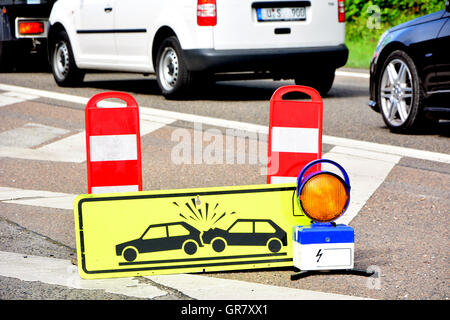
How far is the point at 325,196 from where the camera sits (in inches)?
163

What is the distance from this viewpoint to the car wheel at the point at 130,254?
14.1ft

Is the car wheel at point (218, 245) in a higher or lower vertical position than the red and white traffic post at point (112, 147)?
lower

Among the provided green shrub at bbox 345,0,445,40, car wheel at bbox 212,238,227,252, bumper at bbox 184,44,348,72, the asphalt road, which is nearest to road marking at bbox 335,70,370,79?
the asphalt road

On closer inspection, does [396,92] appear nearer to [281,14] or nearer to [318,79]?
[281,14]

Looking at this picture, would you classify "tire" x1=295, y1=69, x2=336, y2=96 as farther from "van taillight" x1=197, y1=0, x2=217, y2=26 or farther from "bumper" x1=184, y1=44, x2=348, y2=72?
"van taillight" x1=197, y1=0, x2=217, y2=26

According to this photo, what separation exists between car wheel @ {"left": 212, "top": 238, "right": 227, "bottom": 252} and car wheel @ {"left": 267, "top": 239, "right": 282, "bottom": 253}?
227 millimetres

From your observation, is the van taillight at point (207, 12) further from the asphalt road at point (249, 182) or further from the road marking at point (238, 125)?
the road marking at point (238, 125)

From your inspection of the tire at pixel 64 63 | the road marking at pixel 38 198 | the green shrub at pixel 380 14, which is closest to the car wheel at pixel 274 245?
the road marking at pixel 38 198

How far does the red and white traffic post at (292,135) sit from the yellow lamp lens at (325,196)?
509mm

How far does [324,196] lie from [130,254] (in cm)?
97

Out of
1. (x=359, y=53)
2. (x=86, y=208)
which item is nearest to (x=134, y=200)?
(x=86, y=208)

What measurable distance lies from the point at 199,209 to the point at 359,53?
14.1 m

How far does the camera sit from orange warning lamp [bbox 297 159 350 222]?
415 centimetres

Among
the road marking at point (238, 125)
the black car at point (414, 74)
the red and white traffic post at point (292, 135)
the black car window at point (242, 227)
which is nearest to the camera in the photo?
the black car window at point (242, 227)
